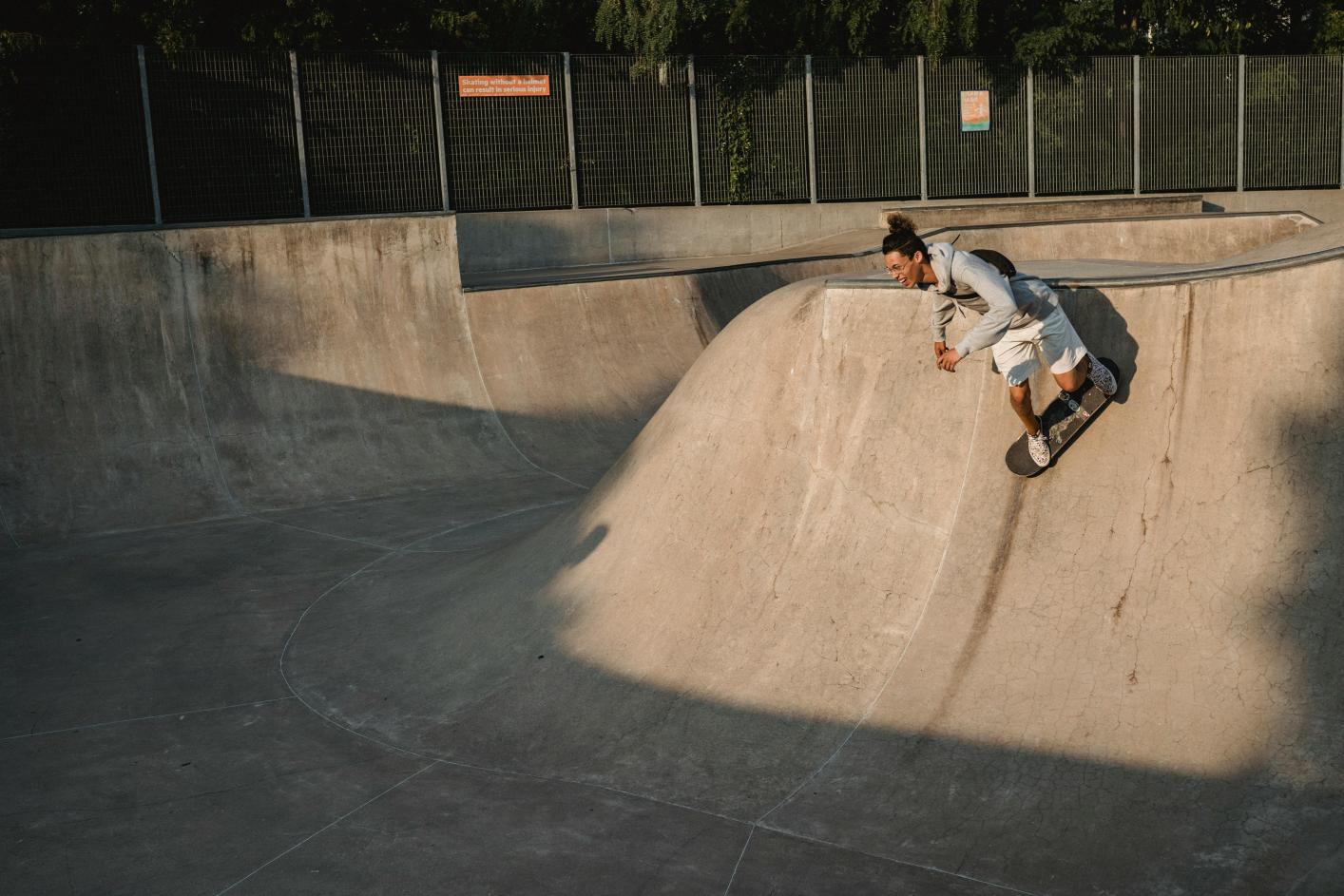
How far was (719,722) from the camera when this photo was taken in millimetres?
5438

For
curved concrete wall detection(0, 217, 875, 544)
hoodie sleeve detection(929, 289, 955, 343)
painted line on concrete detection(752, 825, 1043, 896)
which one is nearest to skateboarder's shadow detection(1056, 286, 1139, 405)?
hoodie sleeve detection(929, 289, 955, 343)

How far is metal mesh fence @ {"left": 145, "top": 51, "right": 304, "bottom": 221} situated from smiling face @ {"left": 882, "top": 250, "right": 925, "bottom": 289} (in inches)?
620

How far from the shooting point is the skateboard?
17.5 feet

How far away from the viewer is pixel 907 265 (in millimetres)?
5207

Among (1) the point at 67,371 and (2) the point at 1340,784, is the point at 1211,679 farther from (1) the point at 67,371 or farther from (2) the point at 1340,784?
(1) the point at 67,371

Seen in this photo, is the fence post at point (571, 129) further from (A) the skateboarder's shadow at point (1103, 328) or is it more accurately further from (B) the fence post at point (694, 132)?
(A) the skateboarder's shadow at point (1103, 328)

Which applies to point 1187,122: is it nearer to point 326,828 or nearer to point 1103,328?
point 1103,328

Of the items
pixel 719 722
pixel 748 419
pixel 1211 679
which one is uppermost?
pixel 748 419

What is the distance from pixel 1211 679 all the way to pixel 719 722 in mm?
2113

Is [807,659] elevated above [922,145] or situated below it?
below

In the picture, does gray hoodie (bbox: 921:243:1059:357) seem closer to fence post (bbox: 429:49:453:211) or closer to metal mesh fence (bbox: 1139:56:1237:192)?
fence post (bbox: 429:49:453:211)

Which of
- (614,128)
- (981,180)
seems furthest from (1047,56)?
(614,128)

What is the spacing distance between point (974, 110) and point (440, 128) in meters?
10.4

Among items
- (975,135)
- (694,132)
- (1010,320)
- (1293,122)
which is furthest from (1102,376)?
(1293,122)
